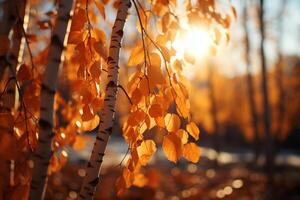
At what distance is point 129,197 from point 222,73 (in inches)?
697

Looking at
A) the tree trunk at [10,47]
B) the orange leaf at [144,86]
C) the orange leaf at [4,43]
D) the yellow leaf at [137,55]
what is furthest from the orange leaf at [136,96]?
the tree trunk at [10,47]

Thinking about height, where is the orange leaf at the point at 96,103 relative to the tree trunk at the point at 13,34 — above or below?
below

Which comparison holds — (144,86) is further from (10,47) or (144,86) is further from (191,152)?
(10,47)

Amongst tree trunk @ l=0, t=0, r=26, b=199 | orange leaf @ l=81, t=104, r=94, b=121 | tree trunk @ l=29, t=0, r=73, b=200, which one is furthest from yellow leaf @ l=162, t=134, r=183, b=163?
tree trunk @ l=0, t=0, r=26, b=199

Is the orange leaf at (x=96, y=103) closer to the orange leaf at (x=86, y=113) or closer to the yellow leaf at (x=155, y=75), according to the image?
the orange leaf at (x=86, y=113)

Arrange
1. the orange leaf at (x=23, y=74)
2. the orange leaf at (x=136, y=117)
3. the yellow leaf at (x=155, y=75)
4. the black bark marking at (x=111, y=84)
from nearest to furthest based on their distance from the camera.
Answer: the yellow leaf at (x=155, y=75) < the orange leaf at (x=136, y=117) < the black bark marking at (x=111, y=84) < the orange leaf at (x=23, y=74)

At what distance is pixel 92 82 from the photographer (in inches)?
70.7

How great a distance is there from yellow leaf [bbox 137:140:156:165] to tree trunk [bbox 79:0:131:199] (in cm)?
20

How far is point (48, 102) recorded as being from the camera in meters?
1.76

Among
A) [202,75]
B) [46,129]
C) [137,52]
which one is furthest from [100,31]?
[202,75]

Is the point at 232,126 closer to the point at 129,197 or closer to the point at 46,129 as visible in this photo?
the point at 129,197

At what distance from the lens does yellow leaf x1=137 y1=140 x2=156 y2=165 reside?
1.83 m

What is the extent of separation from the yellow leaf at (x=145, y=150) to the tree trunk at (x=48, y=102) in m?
0.42

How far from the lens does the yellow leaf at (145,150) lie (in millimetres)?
1830
